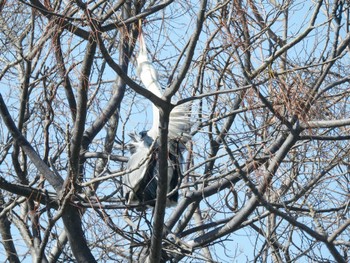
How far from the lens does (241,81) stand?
5668mm

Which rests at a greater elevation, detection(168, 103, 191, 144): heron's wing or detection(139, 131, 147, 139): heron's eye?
detection(139, 131, 147, 139): heron's eye

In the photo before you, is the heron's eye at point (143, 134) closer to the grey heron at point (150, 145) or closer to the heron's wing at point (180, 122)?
the grey heron at point (150, 145)

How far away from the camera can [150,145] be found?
6.07 m

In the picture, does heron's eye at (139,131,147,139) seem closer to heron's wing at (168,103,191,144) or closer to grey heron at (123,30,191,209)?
grey heron at (123,30,191,209)

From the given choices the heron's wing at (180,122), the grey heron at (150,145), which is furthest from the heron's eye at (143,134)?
the heron's wing at (180,122)

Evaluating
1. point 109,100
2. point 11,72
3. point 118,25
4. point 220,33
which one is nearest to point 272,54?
point 220,33

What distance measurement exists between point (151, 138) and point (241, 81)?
1191 mm

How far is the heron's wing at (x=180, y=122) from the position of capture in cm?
612

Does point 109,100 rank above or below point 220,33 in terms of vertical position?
above

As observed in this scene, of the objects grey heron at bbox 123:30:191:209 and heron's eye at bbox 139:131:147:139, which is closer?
grey heron at bbox 123:30:191:209

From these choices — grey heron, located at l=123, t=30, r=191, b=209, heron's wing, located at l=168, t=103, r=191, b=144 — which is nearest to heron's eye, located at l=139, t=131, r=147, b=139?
grey heron, located at l=123, t=30, r=191, b=209

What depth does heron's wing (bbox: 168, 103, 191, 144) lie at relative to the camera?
6121 millimetres

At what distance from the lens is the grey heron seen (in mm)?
6090

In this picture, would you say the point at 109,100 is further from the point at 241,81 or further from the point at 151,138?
the point at 241,81
